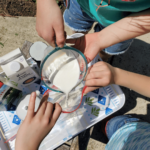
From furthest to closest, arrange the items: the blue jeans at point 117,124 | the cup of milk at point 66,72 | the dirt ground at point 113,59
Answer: the dirt ground at point 113,59, the blue jeans at point 117,124, the cup of milk at point 66,72

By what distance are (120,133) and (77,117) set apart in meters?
0.30

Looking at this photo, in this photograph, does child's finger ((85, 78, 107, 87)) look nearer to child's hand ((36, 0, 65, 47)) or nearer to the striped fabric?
child's hand ((36, 0, 65, 47))

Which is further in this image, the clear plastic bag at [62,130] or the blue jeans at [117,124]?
the blue jeans at [117,124]

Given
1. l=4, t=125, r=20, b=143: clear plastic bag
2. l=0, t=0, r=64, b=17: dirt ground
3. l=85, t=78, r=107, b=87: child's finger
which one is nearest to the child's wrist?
l=85, t=78, r=107, b=87: child's finger

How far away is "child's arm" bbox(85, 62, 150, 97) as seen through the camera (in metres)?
0.64

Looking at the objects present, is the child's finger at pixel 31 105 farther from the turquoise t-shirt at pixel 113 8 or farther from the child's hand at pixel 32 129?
the turquoise t-shirt at pixel 113 8

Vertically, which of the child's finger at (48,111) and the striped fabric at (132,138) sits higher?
the child's finger at (48,111)

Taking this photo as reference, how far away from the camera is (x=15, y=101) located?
85 cm

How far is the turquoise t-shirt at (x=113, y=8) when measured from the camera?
0.51 metres

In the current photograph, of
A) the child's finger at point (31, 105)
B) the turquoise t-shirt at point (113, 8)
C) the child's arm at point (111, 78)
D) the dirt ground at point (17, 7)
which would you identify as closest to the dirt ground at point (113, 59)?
the dirt ground at point (17, 7)

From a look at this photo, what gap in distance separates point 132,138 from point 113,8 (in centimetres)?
70

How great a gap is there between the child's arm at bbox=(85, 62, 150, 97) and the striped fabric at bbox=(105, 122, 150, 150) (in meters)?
0.24

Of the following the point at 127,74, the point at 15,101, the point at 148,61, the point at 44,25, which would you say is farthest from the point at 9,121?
the point at 148,61

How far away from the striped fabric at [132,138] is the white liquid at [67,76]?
47 centimetres
